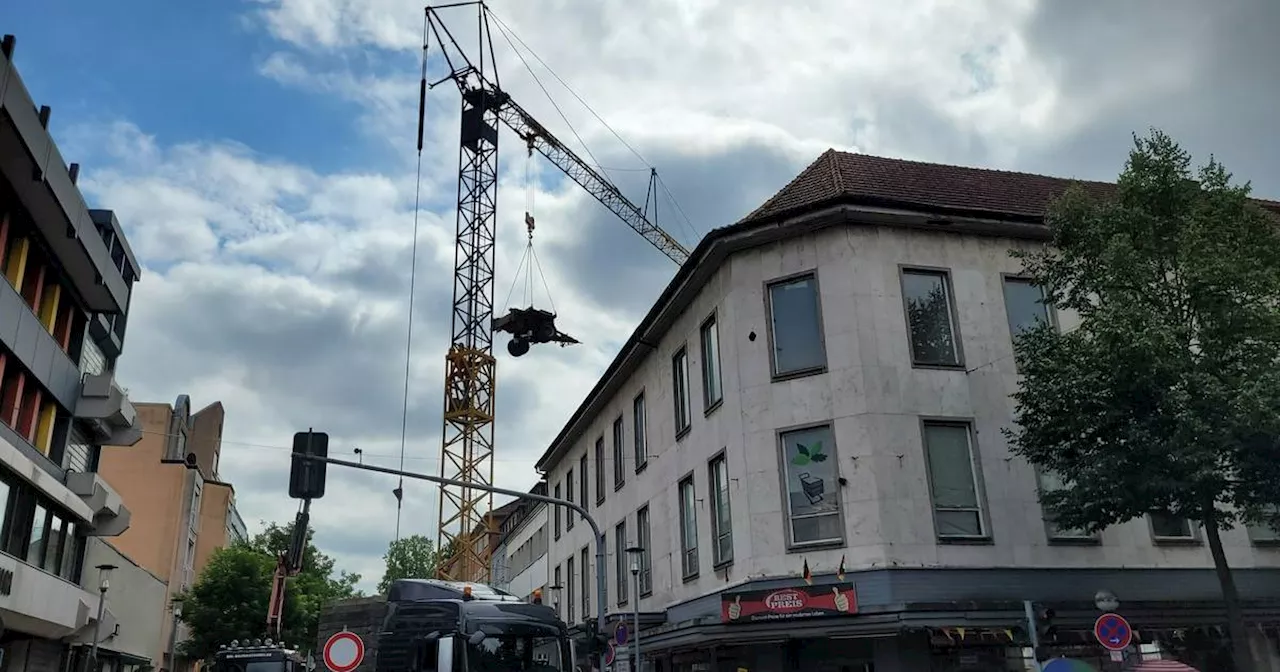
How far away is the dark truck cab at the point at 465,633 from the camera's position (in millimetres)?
13930

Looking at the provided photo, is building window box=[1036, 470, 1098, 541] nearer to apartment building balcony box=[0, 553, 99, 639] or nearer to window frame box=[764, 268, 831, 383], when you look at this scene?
window frame box=[764, 268, 831, 383]

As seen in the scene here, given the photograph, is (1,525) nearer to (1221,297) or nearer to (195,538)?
(1221,297)

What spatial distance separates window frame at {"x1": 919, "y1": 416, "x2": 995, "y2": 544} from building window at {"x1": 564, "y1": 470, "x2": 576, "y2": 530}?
19757 millimetres

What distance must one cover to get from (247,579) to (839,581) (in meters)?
37.9

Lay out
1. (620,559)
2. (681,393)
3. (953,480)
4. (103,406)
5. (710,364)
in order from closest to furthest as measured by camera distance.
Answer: (953,480) < (710,364) < (103,406) < (681,393) < (620,559)

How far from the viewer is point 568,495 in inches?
1483

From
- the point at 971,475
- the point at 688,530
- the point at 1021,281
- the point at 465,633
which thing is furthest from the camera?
the point at 688,530

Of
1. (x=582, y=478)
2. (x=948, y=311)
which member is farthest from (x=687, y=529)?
(x=582, y=478)

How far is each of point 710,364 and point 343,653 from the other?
11.7m

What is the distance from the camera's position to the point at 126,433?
25641 mm

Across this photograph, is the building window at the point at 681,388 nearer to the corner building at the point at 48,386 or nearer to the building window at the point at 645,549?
the building window at the point at 645,549

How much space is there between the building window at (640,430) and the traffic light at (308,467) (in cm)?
1186

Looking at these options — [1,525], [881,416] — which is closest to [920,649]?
[881,416]

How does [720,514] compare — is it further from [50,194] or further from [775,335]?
[50,194]
